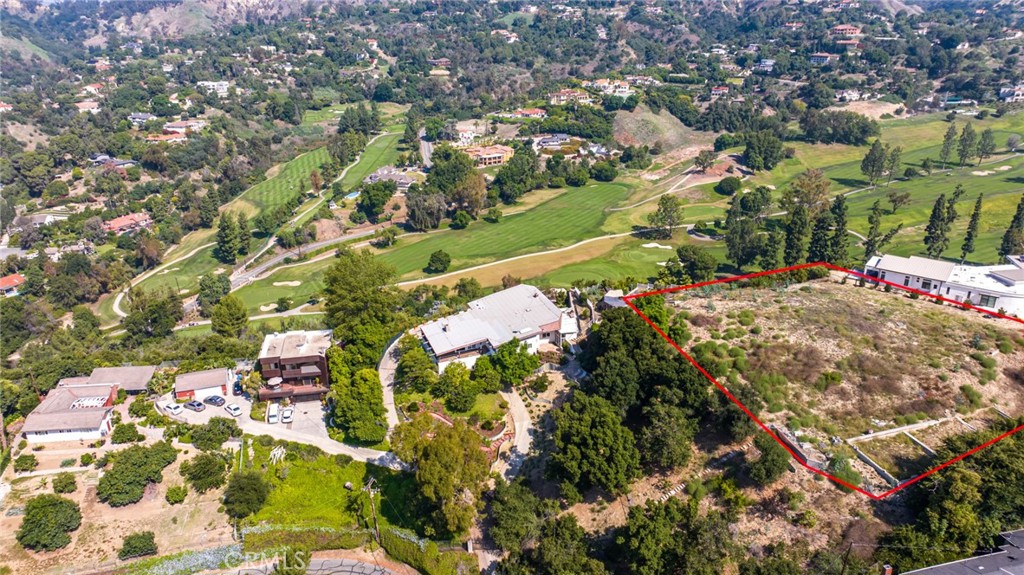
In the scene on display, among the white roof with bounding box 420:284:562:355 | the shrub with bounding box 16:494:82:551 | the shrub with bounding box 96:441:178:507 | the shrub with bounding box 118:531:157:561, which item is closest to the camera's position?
the shrub with bounding box 16:494:82:551

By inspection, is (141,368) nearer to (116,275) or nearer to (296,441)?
(296,441)

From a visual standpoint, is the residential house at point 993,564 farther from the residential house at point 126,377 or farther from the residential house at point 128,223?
the residential house at point 128,223

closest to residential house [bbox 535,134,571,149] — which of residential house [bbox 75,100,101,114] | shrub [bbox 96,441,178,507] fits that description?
shrub [bbox 96,441,178,507]

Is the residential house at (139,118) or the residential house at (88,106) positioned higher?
the residential house at (88,106)

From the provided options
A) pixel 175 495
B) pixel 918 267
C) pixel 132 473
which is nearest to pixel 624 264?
pixel 918 267

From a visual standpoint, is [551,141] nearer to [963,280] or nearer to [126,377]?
[963,280]

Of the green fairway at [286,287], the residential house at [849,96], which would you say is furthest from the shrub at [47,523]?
the residential house at [849,96]

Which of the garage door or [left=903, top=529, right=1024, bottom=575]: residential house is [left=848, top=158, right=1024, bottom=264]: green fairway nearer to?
[left=903, top=529, right=1024, bottom=575]: residential house
